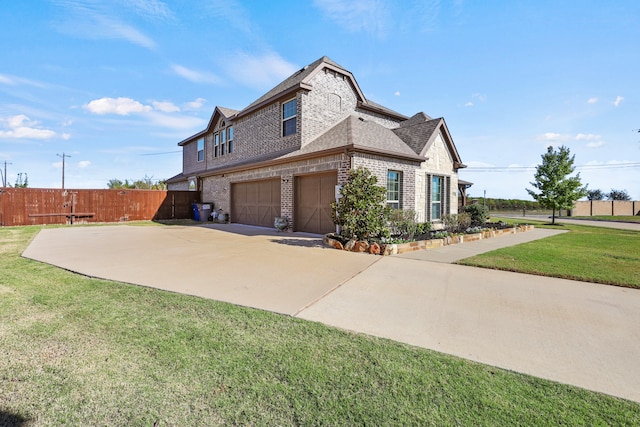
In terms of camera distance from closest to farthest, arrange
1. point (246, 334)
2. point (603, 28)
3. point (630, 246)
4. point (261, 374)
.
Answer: point (261, 374) → point (246, 334) → point (603, 28) → point (630, 246)

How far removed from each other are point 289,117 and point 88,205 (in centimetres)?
1468

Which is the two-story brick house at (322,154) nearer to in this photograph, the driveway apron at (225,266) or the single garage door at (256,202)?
the single garage door at (256,202)

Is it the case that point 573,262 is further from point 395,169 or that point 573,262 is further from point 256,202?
point 256,202

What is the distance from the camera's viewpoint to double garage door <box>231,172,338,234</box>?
11.7 meters

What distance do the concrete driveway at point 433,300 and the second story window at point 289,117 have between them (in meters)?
8.19

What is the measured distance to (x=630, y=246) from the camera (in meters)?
9.65

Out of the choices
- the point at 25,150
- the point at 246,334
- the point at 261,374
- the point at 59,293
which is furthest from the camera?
the point at 25,150

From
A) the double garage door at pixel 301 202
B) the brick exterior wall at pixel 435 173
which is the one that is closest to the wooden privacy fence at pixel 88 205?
the double garage door at pixel 301 202

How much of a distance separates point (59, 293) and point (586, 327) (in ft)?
24.6

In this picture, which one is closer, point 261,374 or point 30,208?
point 261,374

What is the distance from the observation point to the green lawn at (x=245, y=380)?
2.01m

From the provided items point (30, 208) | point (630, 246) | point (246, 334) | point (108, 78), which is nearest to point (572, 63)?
point (630, 246)

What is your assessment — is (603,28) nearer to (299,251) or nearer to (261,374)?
(299,251)

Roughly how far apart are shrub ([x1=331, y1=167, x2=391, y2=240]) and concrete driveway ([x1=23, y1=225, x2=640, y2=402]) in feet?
4.00
